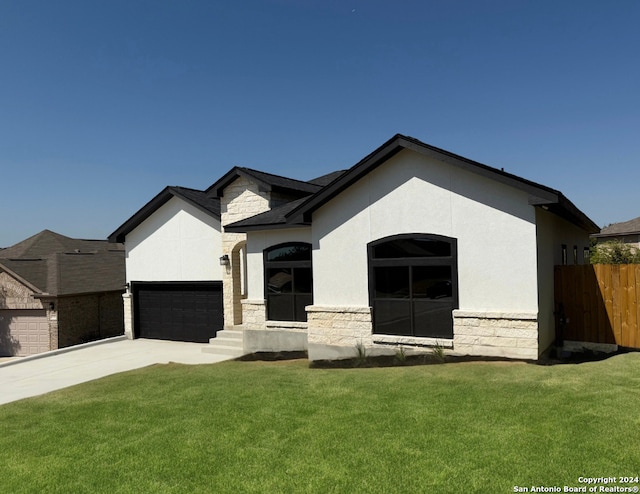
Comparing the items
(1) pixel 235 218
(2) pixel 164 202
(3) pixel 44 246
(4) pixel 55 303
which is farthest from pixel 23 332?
(1) pixel 235 218

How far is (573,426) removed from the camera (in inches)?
236

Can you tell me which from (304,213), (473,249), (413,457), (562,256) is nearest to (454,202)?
(473,249)

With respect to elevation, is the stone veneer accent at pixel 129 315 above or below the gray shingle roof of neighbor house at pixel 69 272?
below

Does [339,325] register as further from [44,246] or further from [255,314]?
[44,246]

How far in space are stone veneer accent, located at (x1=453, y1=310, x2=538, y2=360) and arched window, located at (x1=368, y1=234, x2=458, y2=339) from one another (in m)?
0.33

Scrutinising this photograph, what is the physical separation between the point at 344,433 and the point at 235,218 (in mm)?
11694

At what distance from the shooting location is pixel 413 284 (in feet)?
38.0

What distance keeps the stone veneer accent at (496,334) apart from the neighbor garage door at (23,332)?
729 inches

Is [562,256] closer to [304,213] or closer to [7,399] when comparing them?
[304,213]

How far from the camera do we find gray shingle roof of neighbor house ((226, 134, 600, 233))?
994 cm

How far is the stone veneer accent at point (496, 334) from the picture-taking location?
1015 cm

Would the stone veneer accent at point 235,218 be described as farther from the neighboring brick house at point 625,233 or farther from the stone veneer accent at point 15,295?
the neighboring brick house at point 625,233

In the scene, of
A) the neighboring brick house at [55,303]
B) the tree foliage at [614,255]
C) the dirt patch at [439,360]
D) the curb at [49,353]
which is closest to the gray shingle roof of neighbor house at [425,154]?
the dirt patch at [439,360]

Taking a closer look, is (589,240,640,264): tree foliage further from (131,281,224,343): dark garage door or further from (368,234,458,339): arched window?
(131,281,224,343): dark garage door
